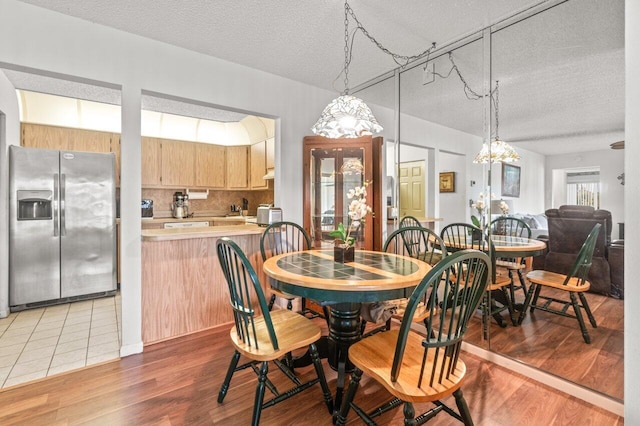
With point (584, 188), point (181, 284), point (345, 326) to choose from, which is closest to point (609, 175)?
point (584, 188)

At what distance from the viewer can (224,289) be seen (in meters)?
→ 2.99

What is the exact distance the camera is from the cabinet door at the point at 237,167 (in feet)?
17.9

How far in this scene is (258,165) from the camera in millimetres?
5254

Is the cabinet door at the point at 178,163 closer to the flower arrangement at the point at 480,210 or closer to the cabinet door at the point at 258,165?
the cabinet door at the point at 258,165

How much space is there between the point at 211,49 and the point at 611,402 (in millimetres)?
3846

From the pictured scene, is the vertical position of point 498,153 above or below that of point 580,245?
above

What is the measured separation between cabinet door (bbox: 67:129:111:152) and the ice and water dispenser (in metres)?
1.13

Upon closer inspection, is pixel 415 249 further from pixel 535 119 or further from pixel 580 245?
pixel 535 119

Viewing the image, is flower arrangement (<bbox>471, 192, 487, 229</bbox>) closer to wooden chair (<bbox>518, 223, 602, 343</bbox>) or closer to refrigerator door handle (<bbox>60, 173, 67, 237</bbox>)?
wooden chair (<bbox>518, 223, 602, 343</bbox>)

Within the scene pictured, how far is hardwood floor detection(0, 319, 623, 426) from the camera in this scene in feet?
5.55

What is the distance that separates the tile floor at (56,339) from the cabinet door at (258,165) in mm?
2675

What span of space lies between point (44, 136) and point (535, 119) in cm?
575

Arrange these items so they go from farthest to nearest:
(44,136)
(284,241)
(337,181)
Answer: (44,136) → (337,181) → (284,241)

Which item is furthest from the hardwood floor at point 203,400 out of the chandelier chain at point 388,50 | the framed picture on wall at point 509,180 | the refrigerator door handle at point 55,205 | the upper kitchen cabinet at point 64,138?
the upper kitchen cabinet at point 64,138
